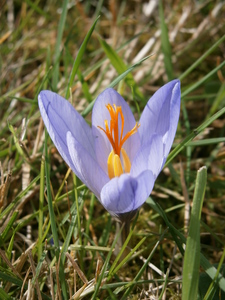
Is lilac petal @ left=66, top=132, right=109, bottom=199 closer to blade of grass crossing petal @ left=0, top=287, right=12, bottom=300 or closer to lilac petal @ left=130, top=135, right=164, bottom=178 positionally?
lilac petal @ left=130, top=135, right=164, bottom=178

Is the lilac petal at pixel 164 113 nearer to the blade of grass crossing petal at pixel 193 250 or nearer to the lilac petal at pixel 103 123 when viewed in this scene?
the lilac petal at pixel 103 123

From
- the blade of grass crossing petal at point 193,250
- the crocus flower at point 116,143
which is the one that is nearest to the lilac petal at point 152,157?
the crocus flower at point 116,143

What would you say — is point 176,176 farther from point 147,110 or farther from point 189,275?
point 189,275

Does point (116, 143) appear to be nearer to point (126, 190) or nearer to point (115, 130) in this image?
point (115, 130)

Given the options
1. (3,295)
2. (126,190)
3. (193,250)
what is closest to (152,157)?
(126,190)

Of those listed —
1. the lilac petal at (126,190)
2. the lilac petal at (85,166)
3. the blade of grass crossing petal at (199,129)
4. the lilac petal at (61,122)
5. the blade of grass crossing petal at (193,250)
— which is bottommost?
the blade of grass crossing petal at (193,250)
